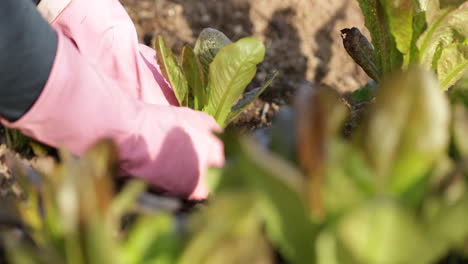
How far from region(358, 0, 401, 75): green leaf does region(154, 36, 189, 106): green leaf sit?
15.5 inches

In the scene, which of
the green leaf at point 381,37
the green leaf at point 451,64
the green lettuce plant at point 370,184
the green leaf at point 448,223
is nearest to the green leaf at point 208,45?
the green leaf at point 381,37

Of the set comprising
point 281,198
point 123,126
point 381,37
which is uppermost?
point 381,37

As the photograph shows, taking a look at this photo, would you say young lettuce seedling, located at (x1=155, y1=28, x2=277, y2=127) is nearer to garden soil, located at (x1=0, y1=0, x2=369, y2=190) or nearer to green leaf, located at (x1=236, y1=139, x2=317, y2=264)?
green leaf, located at (x1=236, y1=139, x2=317, y2=264)

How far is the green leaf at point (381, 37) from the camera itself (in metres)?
0.97

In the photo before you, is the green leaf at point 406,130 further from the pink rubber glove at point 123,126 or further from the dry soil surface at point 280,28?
the dry soil surface at point 280,28

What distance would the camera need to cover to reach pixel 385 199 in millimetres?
401

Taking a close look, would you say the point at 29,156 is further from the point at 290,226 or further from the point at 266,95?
the point at 266,95

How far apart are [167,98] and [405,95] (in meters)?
0.61

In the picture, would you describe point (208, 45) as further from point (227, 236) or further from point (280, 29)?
point (280, 29)

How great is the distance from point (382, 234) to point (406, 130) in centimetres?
10

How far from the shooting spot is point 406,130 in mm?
448

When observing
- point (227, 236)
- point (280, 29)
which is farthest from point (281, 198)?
point (280, 29)

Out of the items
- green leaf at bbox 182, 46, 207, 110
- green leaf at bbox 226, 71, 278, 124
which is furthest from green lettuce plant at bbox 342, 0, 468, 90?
green leaf at bbox 182, 46, 207, 110

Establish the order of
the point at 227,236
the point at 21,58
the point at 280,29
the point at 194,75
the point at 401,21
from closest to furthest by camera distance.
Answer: the point at 227,236 → the point at 21,58 → the point at 401,21 → the point at 194,75 → the point at 280,29
